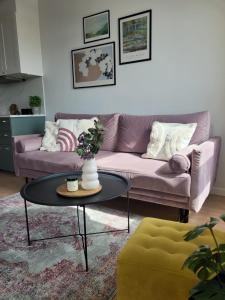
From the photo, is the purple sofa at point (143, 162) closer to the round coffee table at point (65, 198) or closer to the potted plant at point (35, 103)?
the round coffee table at point (65, 198)

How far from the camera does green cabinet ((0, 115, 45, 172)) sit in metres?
3.33

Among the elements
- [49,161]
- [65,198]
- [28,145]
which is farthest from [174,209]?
[28,145]

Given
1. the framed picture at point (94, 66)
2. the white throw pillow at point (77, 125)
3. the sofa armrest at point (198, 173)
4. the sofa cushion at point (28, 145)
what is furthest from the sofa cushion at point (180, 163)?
the sofa cushion at point (28, 145)

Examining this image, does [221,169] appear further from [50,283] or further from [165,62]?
[50,283]

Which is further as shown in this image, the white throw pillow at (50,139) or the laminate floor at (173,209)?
the white throw pillow at (50,139)

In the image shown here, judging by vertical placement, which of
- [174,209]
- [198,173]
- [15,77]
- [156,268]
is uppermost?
[15,77]

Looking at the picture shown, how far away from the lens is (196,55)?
246 centimetres

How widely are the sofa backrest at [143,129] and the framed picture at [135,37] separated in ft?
2.53

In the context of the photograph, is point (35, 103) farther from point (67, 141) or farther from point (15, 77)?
point (67, 141)

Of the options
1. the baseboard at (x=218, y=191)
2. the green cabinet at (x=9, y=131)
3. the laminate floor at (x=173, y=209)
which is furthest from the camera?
the green cabinet at (x=9, y=131)

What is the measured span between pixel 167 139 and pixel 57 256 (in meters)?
1.37

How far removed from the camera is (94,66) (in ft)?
10.4

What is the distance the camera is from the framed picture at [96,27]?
2.96 metres

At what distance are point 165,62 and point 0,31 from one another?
8.65 feet
